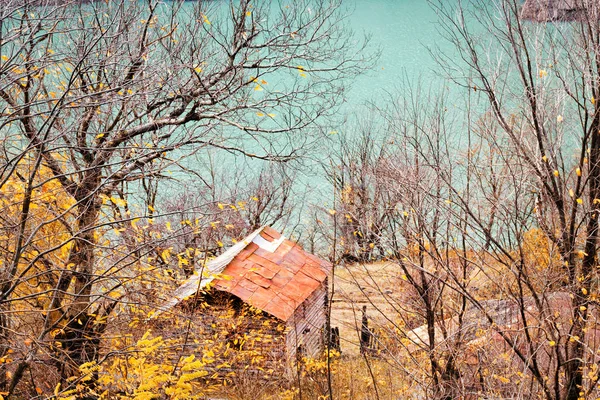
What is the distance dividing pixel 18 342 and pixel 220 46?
28.9 feet

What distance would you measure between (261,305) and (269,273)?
1787 millimetres

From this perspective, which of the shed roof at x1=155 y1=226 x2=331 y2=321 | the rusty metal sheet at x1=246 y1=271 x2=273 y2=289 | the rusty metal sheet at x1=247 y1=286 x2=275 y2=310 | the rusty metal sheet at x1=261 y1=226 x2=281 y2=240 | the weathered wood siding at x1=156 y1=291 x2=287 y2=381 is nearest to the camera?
the weathered wood siding at x1=156 y1=291 x2=287 y2=381

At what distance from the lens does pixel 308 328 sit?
18125mm

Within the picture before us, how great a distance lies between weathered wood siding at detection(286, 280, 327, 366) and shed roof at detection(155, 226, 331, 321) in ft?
1.23

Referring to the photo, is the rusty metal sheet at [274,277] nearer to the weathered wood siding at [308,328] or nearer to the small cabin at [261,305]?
the small cabin at [261,305]

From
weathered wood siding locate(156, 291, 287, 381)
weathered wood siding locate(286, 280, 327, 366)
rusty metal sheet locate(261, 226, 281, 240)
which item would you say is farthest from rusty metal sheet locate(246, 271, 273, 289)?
rusty metal sheet locate(261, 226, 281, 240)

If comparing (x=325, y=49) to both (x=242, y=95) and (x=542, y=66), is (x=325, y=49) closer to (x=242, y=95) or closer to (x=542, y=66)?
(x=242, y=95)

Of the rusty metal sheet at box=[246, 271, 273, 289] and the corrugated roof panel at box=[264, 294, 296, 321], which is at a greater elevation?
the rusty metal sheet at box=[246, 271, 273, 289]

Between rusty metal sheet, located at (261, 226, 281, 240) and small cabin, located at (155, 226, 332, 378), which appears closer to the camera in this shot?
small cabin, located at (155, 226, 332, 378)

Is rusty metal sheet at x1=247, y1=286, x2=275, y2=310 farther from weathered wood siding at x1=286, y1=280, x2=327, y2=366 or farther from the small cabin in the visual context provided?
weathered wood siding at x1=286, y1=280, x2=327, y2=366

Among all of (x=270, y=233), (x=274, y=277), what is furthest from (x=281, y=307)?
(x=270, y=233)

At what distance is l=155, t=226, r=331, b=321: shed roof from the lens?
15.6 meters

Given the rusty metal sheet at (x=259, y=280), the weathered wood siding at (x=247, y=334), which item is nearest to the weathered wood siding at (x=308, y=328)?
the weathered wood siding at (x=247, y=334)

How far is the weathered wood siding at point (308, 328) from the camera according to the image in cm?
1612
